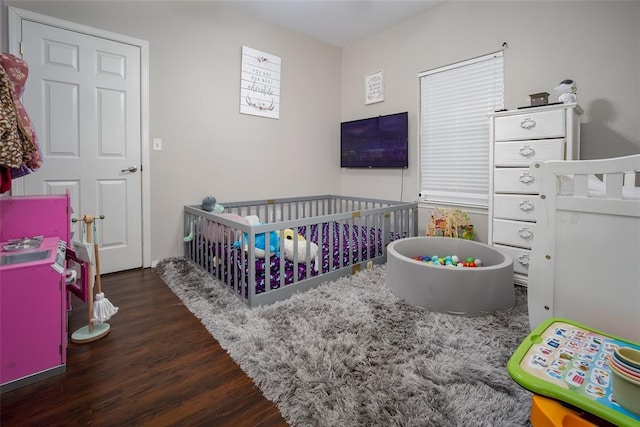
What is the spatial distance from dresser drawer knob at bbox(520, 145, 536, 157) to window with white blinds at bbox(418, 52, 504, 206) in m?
0.67

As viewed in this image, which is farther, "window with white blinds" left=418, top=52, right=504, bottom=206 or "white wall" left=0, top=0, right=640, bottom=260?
"window with white blinds" left=418, top=52, right=504, bottom=206

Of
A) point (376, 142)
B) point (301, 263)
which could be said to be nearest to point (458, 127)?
point (376, 142)

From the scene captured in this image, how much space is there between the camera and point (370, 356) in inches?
52.5

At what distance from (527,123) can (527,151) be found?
0.59 ft

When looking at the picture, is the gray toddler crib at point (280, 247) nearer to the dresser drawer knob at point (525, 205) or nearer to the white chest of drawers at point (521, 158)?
the white chest of drawers at point (521, 158)

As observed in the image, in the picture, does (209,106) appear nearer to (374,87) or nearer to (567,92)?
(374,87)

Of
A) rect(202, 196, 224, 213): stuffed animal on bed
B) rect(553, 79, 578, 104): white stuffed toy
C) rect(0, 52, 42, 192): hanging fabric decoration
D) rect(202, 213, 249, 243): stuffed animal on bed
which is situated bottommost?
rect(202, 213, 249, 243): stuffed animal on bed

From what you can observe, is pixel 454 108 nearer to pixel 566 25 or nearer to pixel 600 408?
pixel 566 25

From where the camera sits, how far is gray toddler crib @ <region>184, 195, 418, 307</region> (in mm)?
1877

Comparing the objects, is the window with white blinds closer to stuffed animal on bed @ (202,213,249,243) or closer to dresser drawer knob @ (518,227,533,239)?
dresser drawer knob @ (518,227,533,239)

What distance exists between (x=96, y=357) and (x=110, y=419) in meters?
0.45

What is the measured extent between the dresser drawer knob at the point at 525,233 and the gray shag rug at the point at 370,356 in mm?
380

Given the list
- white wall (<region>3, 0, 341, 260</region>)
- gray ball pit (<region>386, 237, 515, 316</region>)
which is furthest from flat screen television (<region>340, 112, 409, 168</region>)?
gray ball pit (<region>386, 237, 515, 316</region>)

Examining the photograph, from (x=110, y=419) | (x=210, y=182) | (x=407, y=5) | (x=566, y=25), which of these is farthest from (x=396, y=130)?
(x=110, y=419)
